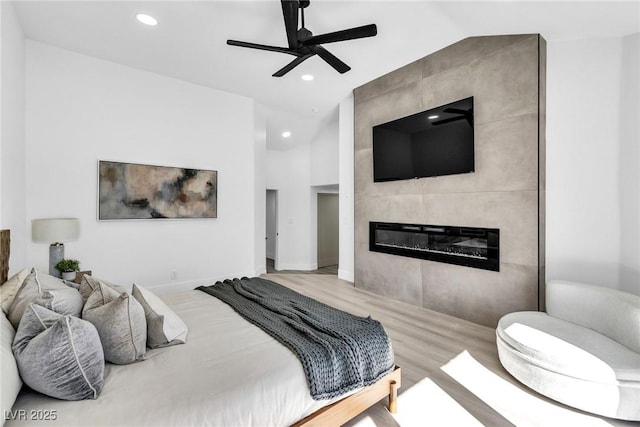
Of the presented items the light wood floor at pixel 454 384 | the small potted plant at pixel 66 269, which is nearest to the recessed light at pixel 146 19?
the small potted plant at pixel 66 269

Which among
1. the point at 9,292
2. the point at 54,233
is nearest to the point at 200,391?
the point at 9,292

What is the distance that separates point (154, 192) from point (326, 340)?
351 centimetres

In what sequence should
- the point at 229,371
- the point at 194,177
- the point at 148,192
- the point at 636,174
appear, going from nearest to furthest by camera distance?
the point at 229,371 → the point at 636,174 → the point at 148,192 → the point at 194,177

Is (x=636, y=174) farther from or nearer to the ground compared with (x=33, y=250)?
farther from the ground

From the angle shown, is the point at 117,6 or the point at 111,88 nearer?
the point at 117,6

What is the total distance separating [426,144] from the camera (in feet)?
12.6

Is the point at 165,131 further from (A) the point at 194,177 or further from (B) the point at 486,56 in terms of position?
(B) the point at 486,56

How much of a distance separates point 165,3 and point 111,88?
173 cm

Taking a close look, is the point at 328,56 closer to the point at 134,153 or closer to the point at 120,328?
the point at 120,328

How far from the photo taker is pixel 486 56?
329 cm

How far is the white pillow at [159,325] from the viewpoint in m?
1.64

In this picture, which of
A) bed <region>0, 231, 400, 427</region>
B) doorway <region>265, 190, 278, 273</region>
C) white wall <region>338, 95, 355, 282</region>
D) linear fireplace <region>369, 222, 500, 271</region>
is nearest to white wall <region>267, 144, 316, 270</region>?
doorway <region>265, 190, 278, 273</region>

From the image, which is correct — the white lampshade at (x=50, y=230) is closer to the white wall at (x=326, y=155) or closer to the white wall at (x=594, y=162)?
the white wall at (x=326, y=155)

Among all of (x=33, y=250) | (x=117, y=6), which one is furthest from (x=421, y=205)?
(x=33, y=250)
